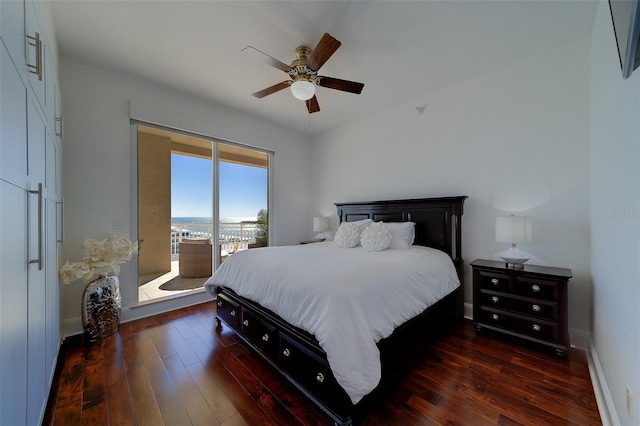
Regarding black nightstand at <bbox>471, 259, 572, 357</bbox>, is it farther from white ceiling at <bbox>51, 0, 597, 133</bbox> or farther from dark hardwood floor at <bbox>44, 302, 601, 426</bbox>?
white ceiling at <bbox>51, 0, 597, 133</bbox>

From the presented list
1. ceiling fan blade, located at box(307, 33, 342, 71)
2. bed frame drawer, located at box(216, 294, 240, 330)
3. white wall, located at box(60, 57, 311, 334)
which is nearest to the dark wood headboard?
ceiling fan blade, located at box(307, 33, 342, 71)

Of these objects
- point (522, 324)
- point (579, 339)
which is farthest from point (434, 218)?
point (579, 339)

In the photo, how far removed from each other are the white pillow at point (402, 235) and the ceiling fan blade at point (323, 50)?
2.00m

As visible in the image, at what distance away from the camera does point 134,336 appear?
2518 millimetres

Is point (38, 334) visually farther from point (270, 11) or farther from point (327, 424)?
point (270, 11)

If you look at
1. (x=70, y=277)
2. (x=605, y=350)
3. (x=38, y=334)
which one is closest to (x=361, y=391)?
(x=605, y=350)

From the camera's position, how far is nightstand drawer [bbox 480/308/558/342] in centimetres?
214

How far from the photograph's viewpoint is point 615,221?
143 cm

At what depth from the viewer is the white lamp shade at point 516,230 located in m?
2.32

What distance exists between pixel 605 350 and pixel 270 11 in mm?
3497

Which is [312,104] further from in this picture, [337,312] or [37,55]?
[337,312]

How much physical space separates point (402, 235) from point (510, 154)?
1.48 meters

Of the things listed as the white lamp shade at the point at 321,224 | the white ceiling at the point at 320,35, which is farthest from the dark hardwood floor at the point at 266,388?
the white ceiling at the point at 320,35

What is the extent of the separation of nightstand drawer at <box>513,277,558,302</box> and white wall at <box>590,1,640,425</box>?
0.26m
